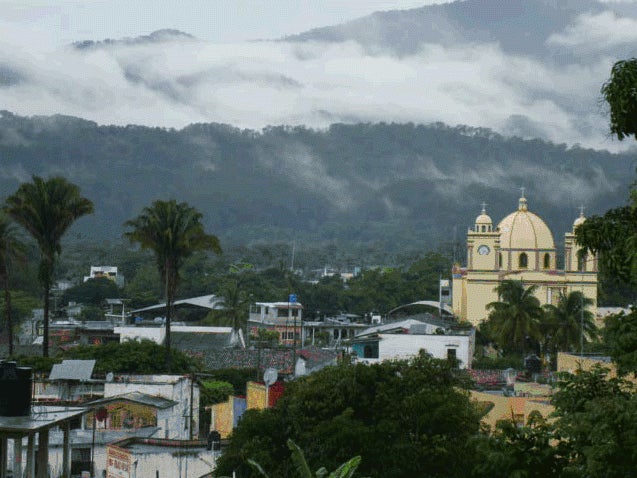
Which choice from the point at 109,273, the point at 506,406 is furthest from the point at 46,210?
the point at 109,273

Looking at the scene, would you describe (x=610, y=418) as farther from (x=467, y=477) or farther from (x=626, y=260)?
(x=467, y=477)

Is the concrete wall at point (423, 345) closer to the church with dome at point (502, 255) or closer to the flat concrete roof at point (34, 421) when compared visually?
the church with dome at point (502, 255)

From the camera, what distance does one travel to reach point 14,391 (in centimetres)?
1508

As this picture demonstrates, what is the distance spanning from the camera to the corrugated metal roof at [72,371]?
1252 inches

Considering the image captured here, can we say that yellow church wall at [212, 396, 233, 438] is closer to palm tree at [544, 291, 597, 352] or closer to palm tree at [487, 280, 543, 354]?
palm tree at [544, 291, 597, 352]

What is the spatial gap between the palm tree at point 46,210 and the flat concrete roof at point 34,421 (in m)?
24.0

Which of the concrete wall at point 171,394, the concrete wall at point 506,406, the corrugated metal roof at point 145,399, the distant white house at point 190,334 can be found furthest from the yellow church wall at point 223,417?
→ the distant white house at point 190,334

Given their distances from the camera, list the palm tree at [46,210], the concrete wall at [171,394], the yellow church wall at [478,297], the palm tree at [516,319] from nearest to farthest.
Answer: the concrete wall at [171,394], the palm tree at [46,210], the palm tree at [516,319], the yellow church wall at [478,297]

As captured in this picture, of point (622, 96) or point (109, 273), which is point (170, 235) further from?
point (109, 273)

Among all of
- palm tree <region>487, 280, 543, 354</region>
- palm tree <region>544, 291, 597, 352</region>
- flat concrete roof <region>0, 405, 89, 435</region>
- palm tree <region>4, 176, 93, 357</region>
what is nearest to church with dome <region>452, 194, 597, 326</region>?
palm tree <region>487, 280, 543, 354</region>

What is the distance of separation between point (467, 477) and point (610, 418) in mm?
8852

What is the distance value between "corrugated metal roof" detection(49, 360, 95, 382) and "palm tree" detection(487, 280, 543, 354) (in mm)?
28904

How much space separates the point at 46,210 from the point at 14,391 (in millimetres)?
25024

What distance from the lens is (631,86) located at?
38.2 ft
